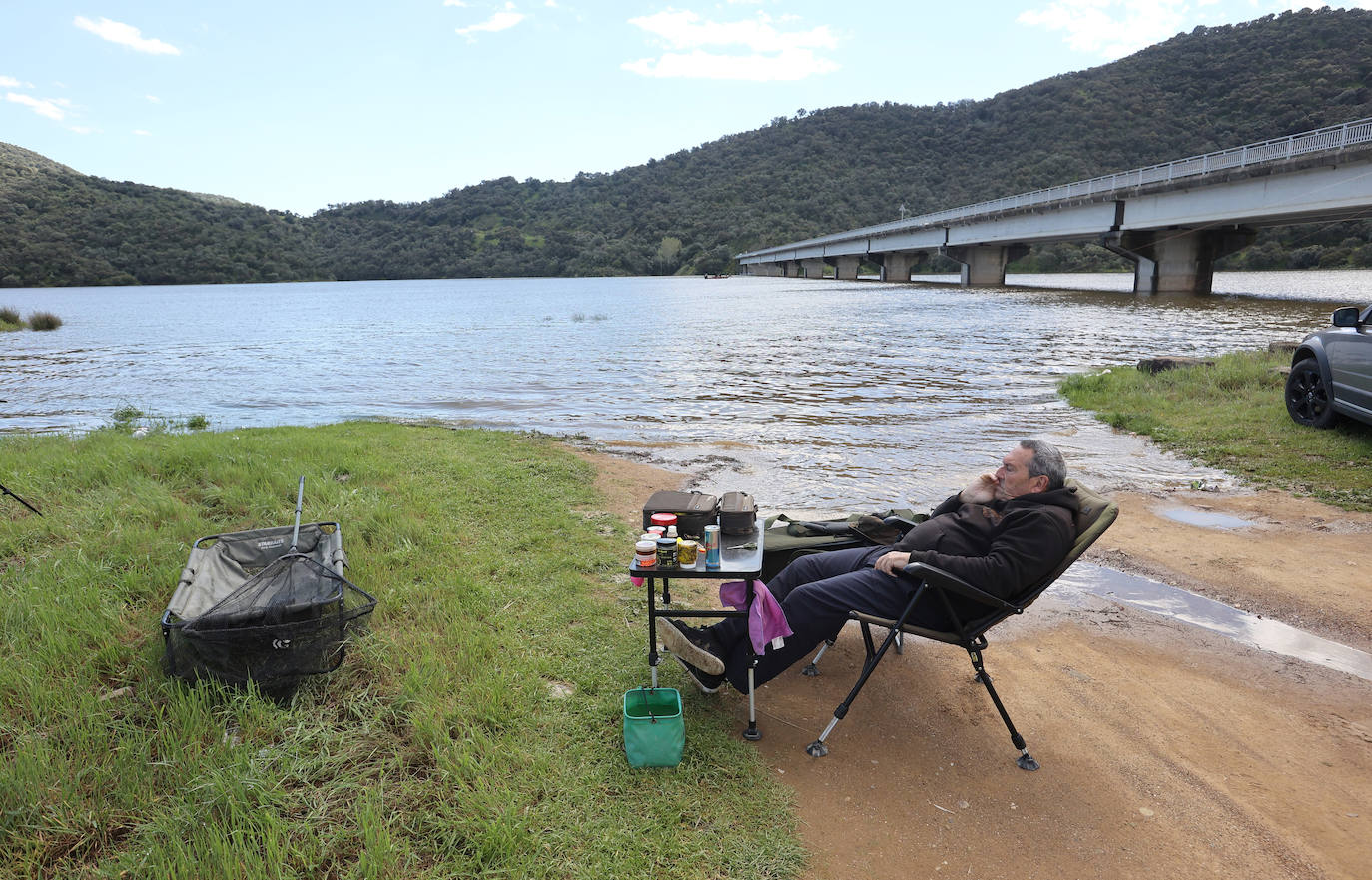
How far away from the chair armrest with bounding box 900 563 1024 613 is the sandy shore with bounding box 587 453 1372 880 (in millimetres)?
745

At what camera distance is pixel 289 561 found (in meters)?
4.03

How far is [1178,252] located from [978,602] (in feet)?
158

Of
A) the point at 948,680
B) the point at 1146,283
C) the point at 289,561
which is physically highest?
the point at 1146,283

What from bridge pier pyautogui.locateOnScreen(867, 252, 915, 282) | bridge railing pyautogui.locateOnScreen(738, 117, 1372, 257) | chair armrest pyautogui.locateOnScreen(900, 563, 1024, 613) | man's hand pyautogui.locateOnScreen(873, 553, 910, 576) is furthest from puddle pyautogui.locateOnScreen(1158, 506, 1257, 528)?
bridge pier pyautogui.locateOnScreen(867, 252, 915, 282)

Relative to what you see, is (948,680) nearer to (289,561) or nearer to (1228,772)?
(1228,772)

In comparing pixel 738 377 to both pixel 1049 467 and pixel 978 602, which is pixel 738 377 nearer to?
pixel 1049 467

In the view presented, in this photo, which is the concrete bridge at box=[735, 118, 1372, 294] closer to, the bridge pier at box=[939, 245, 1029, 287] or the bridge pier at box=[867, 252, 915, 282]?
the bridge pier at box=[939, 245, 1029, 287]

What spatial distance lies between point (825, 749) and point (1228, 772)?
70.0 inches

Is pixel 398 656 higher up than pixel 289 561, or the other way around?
pixel 289 561

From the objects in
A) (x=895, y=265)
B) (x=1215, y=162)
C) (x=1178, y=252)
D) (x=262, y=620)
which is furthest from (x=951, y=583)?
(x=895, y=265)

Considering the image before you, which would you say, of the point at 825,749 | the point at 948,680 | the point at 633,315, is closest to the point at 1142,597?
the point at 948,680

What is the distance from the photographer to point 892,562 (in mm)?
3717

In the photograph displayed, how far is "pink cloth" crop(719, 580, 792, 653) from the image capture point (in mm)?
3568

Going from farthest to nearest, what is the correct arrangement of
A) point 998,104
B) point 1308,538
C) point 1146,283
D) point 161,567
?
point 998,104
point 1146,283
point 1308,538
point 161,567
